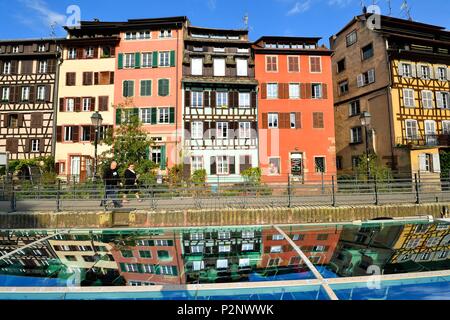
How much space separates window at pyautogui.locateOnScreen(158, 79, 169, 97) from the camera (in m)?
27.8

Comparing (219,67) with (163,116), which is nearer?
(163,116)

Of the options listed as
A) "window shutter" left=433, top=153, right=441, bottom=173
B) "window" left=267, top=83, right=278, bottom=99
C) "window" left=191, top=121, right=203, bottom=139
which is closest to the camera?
"window shutter" left=433, top=153, right=441, bottom=173

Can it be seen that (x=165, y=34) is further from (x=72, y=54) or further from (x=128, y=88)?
(x=72, y=54)

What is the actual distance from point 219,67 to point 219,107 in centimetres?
424

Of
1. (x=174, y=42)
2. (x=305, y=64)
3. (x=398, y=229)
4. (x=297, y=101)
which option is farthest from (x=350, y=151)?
(x=398, y=229)

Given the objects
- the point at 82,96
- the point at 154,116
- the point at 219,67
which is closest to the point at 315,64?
the point at 219,67

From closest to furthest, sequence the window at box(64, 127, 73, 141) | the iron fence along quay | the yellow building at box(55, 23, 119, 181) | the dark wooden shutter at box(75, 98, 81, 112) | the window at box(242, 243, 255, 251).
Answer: the window at box(242, 243, 255, 251) → the iron fence along quay → the yellow building at box(55, 23, 119, 181) → the window at box(64, 127, 73, 141) → the dark wooden shutter at box(75, 98, 81, 112)

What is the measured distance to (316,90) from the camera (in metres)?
29.2

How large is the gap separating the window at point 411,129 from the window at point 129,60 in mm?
27777

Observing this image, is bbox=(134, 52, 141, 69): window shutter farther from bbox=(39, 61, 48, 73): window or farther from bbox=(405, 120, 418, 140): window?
bbox=(405, 120, 418, 140): window

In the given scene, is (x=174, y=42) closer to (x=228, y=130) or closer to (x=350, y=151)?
(x=228, y=130)

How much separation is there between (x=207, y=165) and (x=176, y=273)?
24.6 meters

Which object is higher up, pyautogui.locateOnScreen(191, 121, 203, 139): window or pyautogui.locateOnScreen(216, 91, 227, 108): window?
pyautogui.locateOnScreen(216, 91, 227, 108): window

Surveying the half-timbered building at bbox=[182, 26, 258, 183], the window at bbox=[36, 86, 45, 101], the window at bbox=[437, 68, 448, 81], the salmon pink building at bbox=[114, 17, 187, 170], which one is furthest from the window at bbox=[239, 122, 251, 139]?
the window at bbox=[437, 68, 448, 81]
